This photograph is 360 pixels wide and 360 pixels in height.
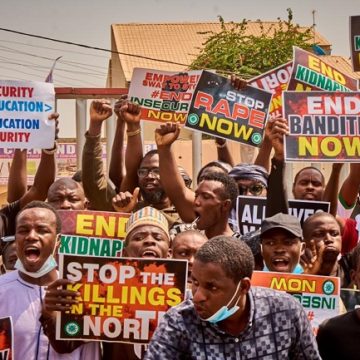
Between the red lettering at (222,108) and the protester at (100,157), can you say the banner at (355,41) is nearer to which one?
the red lettering at (222,108)

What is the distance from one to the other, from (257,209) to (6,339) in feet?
7.89

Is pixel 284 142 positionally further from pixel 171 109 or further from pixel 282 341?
pixel 282 341

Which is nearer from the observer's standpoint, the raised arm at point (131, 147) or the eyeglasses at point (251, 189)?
the eyeglasses at point (251, 189)

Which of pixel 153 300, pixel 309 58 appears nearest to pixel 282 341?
pixel 153 300

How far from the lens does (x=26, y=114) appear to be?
6.88 meters

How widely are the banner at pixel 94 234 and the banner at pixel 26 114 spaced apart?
3.81 feet

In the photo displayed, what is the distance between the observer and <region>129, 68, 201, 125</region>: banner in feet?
26.4

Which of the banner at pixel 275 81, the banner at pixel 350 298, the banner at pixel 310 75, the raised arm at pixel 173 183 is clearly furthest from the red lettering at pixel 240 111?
the banner at pixel 350 298

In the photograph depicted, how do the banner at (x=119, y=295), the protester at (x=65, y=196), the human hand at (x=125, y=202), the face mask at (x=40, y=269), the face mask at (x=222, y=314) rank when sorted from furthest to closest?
the protester at (x=65, y=196), the human hand at (x=125, y=202), the face mask at (x=40, y=269), the banner at (x=119, y=295), the face mask at (x=222, y=314)

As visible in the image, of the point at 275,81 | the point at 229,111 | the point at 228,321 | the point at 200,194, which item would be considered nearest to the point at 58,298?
the point at 228,321

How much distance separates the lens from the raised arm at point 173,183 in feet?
19.9

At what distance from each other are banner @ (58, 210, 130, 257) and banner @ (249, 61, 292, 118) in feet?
9.09

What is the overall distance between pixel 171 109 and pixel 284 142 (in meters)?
2.13

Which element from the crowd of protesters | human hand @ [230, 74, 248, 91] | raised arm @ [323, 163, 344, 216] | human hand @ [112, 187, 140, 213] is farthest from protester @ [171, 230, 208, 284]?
human hand @ [230, 74, 248, 91]
